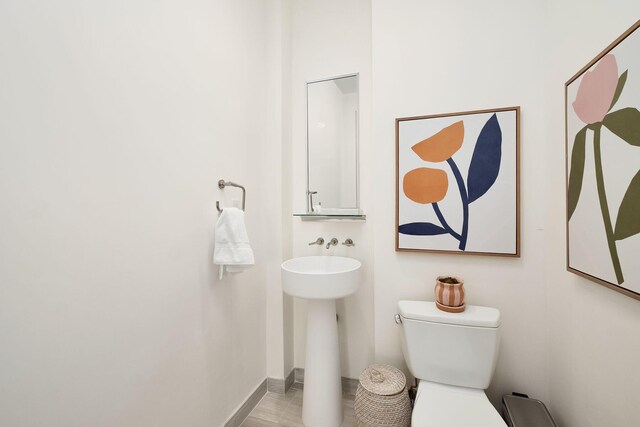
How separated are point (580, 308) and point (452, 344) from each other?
532 millimetres

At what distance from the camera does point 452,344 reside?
4.36 ft

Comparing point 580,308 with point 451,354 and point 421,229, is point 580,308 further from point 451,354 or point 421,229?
point 421,229

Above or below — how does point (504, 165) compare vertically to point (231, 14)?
below

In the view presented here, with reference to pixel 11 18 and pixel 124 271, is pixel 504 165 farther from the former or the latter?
pixel 11 18

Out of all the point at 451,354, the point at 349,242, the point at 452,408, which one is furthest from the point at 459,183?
the point at 452,408

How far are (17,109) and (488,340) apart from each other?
1.85 meters

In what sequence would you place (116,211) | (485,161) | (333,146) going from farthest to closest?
(333,146), (485,161), (116,211)

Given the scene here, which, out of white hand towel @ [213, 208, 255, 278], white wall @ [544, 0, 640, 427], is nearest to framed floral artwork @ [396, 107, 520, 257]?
white wall @ [544, 0, 640, 427]

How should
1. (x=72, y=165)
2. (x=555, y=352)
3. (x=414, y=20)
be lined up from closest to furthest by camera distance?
(x=72, y=165) < (x=555, y=352) < (x=414, y=20)

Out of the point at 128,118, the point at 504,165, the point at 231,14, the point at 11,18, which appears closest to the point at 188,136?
the point at 128,118

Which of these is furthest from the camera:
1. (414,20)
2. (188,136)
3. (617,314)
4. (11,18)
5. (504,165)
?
(414,20)

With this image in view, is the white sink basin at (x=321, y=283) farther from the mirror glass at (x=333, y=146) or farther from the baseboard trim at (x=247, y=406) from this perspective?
the baseboard trim at (x=247, y=406)

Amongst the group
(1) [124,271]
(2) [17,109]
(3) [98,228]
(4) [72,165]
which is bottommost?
(1) [124,271]

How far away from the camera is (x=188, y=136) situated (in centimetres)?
122
